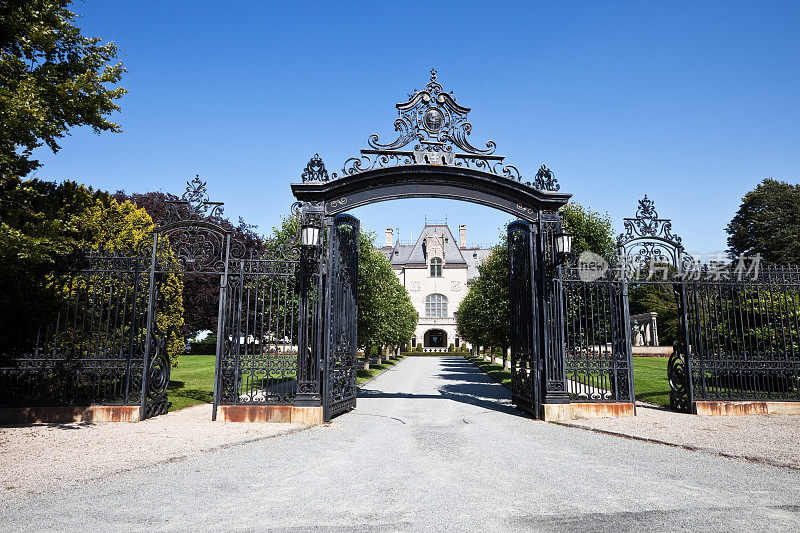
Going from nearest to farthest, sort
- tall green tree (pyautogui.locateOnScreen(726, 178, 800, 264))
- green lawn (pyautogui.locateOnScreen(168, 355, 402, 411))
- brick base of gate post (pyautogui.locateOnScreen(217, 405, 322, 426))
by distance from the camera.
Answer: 1. brick base of gate post (pyautogui.locateOnScreen(217, 405, 322, 426))
2. green lawn (pyautogui.locateOnScreen(168, 355, 402, 411))
3. tall green tree (pyautogui.locateOnScreen(726, 178, 800, 264))

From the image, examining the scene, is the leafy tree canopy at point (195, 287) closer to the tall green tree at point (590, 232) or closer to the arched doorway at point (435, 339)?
the tall green tree at point (590, 232)

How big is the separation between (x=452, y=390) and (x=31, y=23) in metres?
13.3

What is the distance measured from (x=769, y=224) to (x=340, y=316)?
121ft

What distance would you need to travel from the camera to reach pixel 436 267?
59812 mm

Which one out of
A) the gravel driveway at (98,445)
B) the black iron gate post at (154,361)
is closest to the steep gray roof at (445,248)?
the black iron gate post at (154,361)

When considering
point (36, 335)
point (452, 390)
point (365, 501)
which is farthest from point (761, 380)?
point (36, 335)

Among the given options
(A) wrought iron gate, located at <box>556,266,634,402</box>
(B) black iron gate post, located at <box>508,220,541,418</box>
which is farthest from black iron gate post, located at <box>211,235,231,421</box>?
(A) wrought iron gate, located at <box>556,266,634,402</box>

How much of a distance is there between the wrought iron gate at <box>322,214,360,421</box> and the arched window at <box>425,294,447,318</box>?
1954 inches

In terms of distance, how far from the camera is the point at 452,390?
15133mm

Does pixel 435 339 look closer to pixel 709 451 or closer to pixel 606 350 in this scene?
pixel 606 350

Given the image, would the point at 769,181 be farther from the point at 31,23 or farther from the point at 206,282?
the point at 31,23

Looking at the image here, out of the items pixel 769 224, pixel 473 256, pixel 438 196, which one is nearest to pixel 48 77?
pixel 438 196

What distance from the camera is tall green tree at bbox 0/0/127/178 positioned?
6855mm

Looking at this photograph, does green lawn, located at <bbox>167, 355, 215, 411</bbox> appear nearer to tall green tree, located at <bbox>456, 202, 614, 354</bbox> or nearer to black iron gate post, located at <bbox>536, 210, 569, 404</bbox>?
black iron gate post, located at <bbox>536, 210, 569, 404</bbox>
